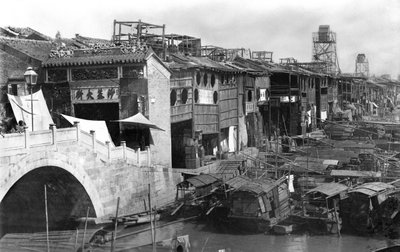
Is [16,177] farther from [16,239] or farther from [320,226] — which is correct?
[320,226]

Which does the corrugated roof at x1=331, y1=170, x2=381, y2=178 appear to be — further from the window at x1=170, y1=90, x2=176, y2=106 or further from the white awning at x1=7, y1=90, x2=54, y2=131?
the white awning at x1=7, y1=90, x2=54, y2=131

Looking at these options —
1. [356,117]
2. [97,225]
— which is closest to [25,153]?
[97,225]

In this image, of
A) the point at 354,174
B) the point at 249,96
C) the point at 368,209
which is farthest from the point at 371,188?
the point at 249,96

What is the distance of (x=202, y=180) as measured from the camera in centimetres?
2452

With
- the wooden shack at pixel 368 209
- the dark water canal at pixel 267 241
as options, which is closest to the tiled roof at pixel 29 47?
the dark water canal at pixel 267 241

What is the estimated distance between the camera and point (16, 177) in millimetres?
17609

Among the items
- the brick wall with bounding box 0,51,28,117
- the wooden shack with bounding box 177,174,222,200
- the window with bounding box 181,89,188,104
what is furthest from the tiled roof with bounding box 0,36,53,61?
the wooden shack with bounding box 177,174,222,200

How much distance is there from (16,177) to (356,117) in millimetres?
45196

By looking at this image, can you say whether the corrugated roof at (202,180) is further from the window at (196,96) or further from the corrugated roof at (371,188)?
the corrugated roof at (371,188)

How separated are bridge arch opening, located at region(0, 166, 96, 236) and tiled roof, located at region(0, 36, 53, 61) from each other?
7476 mm

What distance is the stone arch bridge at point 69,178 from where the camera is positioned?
18719 mm

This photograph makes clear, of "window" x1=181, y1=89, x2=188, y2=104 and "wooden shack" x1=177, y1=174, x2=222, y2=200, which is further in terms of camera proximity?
"window" x1=181, y1=89, x2=188, y2=104

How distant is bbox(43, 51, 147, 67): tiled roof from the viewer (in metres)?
23.8

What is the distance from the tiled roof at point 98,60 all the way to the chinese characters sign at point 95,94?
1282 millimetres
